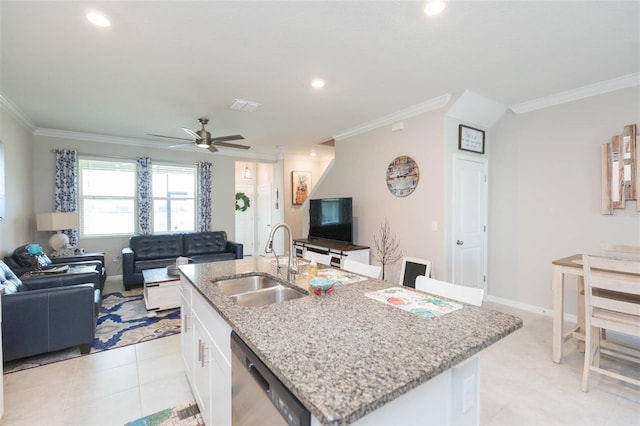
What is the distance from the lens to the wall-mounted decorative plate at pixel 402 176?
3939 millimetres

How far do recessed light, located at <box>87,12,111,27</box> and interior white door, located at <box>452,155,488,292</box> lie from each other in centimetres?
364

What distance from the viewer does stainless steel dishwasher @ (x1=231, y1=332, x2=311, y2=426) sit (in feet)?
2.64

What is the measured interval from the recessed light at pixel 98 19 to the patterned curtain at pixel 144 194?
391cm

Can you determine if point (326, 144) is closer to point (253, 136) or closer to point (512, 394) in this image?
point (253, 136)

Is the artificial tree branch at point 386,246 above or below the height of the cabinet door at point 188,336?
above

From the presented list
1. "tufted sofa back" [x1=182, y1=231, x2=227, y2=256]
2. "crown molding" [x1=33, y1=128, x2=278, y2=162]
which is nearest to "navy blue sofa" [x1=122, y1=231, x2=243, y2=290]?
"tufted sofa back" [x1=182, y1=231, x2=227, y2=256]

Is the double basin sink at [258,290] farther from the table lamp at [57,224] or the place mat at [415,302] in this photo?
the table lamp at [57,224]

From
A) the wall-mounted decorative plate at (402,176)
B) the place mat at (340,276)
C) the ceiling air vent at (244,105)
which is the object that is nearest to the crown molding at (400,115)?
the wall-mounted decorative plate at (402,176)

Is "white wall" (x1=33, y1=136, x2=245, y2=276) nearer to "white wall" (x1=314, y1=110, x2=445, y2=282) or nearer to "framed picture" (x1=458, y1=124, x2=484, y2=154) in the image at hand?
"white wall" (x1=314, y1=110, x2=445, y2=282)

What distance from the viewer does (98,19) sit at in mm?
2041

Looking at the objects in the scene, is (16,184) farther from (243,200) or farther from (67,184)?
(243,200)

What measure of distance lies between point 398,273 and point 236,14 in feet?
11.5

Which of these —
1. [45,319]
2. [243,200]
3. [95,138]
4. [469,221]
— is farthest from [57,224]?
[469,221]

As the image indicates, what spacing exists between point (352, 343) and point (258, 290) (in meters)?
1.10
